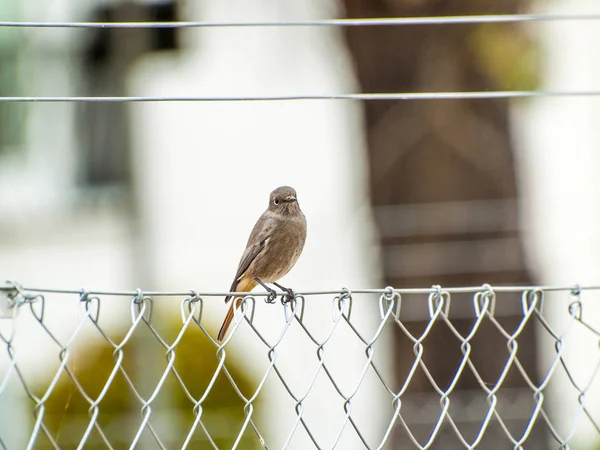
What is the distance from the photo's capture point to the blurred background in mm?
7078

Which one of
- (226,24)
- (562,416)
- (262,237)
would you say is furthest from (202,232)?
(226,24)

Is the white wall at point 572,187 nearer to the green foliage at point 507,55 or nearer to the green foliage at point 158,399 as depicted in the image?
the green foliage at point 507,55

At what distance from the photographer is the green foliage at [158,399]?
6789 mm

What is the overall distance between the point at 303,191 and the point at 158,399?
1.70 metres

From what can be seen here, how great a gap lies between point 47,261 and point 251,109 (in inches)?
81.3

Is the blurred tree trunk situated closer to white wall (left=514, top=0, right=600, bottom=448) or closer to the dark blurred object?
white wall (left=514, top=0, right=600, bottom=448)

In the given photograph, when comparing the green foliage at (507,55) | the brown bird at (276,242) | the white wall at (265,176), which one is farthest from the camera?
the white wall at (265,176)

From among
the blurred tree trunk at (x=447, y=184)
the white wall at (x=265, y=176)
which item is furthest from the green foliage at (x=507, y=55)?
the white wall at (x=265, y=176)

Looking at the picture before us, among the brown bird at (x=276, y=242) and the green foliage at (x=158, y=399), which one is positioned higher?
the brown bird at (x=276, y=242)

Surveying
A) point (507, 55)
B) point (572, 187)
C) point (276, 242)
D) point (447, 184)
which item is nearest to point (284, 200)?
point (276, 242)

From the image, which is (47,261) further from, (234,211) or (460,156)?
(460,156)

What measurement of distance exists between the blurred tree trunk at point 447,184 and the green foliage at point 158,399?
112cm

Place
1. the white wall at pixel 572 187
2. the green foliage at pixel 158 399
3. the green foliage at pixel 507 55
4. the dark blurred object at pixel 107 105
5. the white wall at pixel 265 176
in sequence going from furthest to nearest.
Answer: the dark blurred object at pixel 107 105
the white wall at pixel 572 187
the white wall at pixel 265 176
the green foliage at pixel 507 55
the green foliage at pixel 158 399

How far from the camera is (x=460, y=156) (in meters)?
7.24
